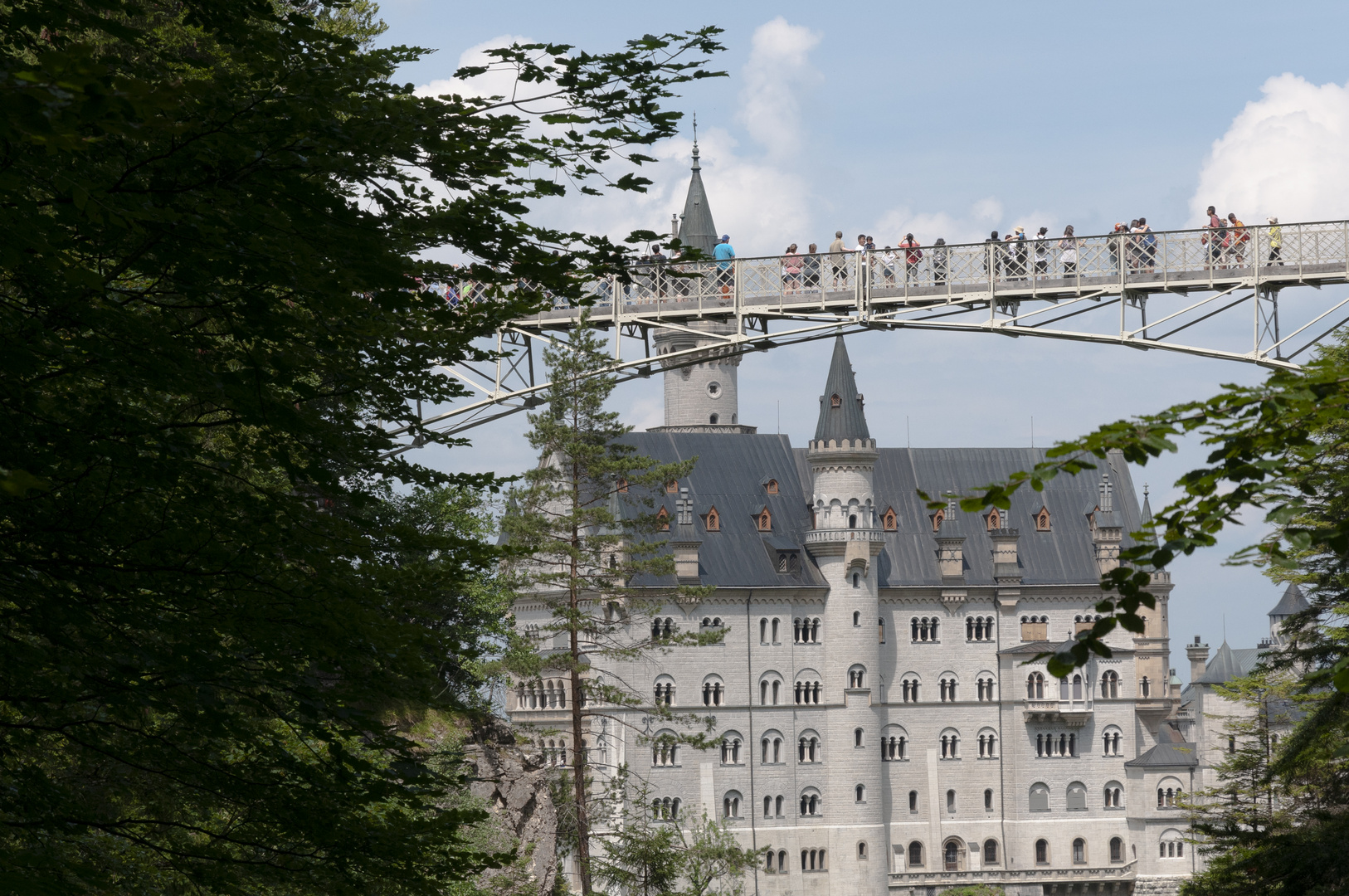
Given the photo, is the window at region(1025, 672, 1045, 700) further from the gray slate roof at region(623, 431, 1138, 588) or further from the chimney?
the chimney

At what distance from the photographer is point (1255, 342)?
94.3 ft

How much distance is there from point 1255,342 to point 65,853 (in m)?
23.2

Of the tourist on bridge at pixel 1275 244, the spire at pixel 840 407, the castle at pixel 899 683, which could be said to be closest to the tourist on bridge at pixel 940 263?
the tourist on bridge at pixel 1275 244

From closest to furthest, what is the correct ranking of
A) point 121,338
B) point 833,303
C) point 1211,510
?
point 1211,510, point 121,338, point 833,303

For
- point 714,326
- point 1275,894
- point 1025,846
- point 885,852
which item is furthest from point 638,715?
point 1275,894

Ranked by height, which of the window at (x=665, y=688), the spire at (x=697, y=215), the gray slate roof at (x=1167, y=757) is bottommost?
the gray slate roof at (x=1167, y=757)

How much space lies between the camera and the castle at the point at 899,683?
88000mm

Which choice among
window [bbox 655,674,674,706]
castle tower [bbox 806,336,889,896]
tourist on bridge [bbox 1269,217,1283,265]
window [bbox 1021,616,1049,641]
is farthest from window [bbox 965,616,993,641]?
tourist on bridge [bbox 1269,217,1283,265]

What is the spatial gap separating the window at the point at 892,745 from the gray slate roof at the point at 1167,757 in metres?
13.5

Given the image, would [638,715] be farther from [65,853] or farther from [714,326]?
[65,853]

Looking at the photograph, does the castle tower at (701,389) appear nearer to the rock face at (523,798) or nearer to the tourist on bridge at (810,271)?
the rock face at (523,798)

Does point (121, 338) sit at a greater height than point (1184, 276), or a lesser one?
lesser

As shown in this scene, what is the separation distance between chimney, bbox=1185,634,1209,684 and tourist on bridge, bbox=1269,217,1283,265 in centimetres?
10754

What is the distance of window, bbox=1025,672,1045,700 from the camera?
9475 centimetres
